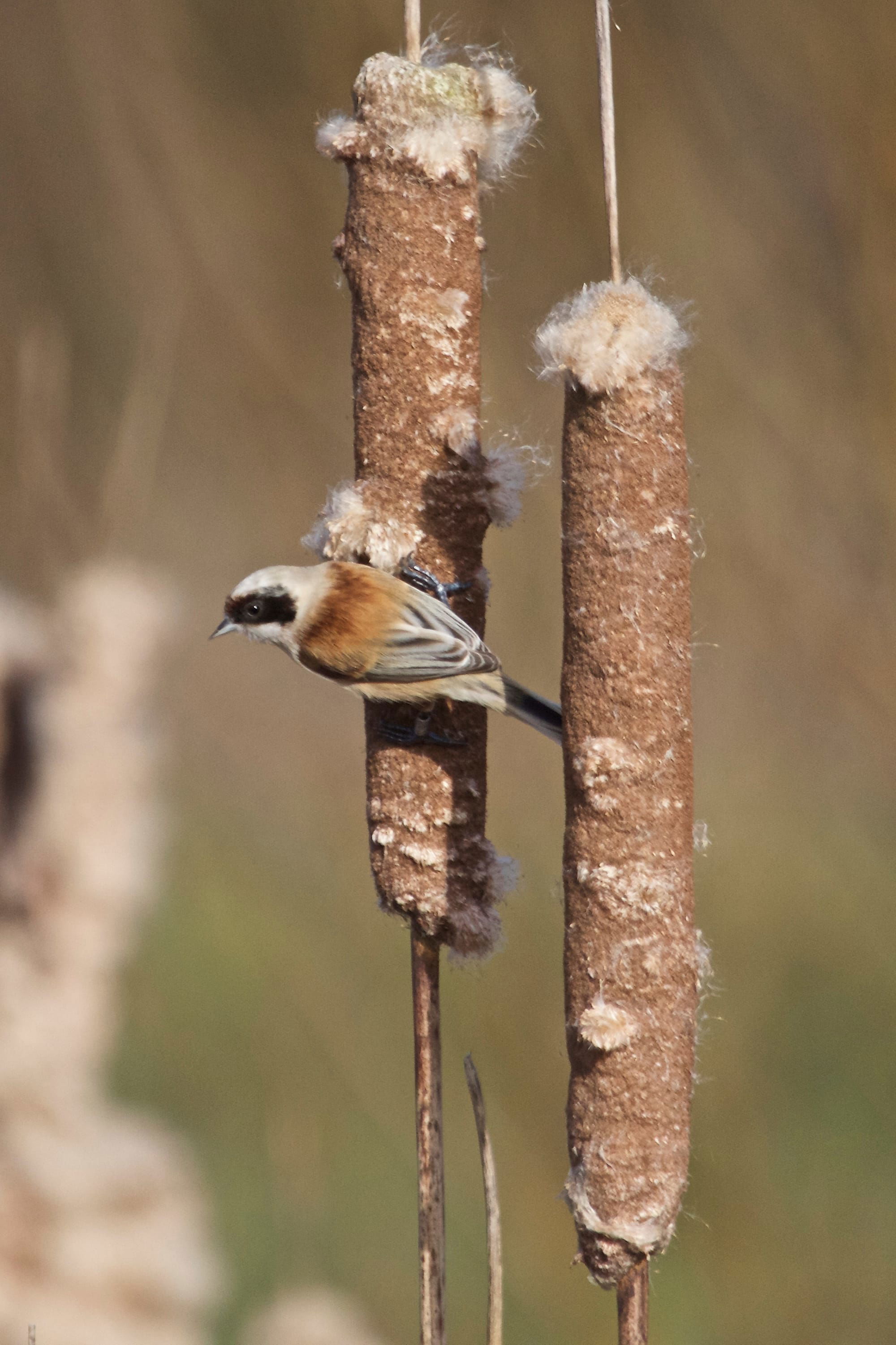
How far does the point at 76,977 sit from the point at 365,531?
0.62 meters

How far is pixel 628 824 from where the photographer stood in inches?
36.3

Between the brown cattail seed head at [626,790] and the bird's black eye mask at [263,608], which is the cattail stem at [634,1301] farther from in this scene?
the bird's black eye mask at [263,608]

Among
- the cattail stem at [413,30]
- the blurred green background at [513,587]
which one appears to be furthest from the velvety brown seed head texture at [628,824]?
the blurred green background at [513,587]

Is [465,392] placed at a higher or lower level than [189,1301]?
higher

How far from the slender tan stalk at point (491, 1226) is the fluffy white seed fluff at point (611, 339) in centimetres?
59

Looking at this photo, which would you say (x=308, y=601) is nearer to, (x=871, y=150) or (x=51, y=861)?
(x=51, y=861)

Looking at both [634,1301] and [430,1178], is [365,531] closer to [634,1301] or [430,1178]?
[430,1178]

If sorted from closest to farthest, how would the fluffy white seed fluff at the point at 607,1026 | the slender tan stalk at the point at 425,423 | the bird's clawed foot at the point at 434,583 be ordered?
1. the fluffy white seed fluff at the point at 607,1026
2. the slender tan stalk at the point at 425,423
3. the bird's clawed foot at the point at 434,583

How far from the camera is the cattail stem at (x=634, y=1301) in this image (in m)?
0.93

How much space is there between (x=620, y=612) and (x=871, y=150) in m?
2.00

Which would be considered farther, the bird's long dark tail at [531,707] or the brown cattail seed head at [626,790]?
the bird's long dark tail at [531,707]

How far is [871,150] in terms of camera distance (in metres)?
2.39

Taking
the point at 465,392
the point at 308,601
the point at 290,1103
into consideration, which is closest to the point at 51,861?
the point at 308,601

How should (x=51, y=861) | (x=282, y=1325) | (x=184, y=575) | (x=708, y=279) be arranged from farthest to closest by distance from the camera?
(x=184, y=575) → (x=708, y=279) → (x=282, y=1325) → (x=51, y=861)
